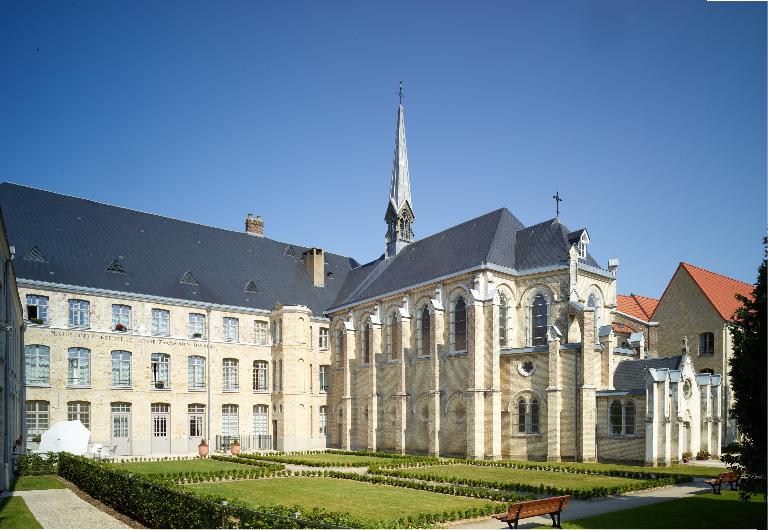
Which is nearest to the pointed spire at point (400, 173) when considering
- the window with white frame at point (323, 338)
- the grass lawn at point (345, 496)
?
the window with white frame at point (323, 338)

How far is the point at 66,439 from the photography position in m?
34.8

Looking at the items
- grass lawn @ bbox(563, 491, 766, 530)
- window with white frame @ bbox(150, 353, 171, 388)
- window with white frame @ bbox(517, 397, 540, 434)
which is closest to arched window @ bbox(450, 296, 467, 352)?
window with white frame @ bbox(517, 397, 540, 434)

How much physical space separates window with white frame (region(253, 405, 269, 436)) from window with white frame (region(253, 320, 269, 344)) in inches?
189

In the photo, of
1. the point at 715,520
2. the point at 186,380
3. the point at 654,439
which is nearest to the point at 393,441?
the point at 186,380

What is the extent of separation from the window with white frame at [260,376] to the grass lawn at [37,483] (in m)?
20.1

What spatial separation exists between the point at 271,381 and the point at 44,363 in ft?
51.5

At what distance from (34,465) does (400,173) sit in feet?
117

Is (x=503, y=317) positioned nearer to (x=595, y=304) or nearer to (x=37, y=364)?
(x=595, y=304)

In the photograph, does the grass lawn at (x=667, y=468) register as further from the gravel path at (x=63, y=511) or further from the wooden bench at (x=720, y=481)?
the gravel path at (x=63, y=511)

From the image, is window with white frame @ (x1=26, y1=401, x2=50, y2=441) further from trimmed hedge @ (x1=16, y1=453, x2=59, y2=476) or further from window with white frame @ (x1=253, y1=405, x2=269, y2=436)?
window with white frame @ (x1=253, y1=405, x2=269, y2=436)

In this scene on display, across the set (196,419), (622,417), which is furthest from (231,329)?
(622,417)

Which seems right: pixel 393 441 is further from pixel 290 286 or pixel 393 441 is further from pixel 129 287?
pixel 129 287

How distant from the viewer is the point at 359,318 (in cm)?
5031

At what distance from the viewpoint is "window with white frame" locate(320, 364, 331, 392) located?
52.3 metres
